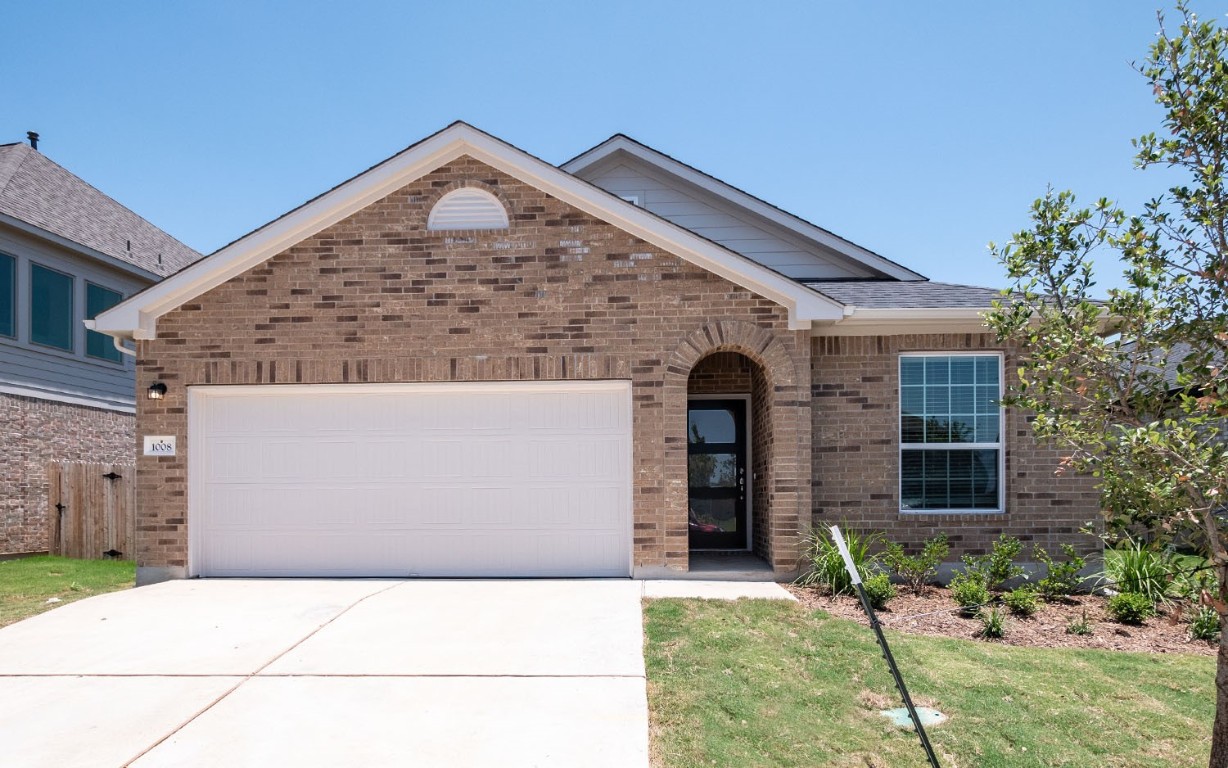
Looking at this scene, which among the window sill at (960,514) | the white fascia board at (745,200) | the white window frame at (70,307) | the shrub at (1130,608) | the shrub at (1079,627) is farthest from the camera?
the white window frame at (70,307)

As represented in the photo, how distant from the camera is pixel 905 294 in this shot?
33.2 feet

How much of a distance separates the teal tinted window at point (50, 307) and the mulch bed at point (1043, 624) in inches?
533

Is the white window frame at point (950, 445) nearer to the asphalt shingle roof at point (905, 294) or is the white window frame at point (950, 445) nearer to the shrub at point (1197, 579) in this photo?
the asphalt shingle roof at point (905, 294)

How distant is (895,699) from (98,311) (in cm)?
1582

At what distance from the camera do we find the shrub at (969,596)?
7570 millimetres

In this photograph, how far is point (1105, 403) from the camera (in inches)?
176

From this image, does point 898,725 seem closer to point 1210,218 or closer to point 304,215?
point 1210,218

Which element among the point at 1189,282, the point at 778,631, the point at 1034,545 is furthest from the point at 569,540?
the point at 1189,282

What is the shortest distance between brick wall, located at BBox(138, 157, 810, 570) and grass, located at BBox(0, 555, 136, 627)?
1.05m

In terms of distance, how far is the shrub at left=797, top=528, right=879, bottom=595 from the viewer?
8.24 meters

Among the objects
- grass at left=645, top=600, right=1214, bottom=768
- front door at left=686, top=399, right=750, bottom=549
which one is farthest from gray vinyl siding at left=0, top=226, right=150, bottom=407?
grass at left=645, top=600, right=1214, bottom=768

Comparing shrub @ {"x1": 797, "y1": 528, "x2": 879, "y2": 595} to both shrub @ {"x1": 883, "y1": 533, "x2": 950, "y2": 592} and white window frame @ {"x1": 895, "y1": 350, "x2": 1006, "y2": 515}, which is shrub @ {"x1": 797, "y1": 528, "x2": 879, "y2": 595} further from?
white window frame @ {"x1": 895, "y1": 350, "x2": 1006, "y2": 515}

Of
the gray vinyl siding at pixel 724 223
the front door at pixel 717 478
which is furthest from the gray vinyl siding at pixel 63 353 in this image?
the front door at pixel 717 478

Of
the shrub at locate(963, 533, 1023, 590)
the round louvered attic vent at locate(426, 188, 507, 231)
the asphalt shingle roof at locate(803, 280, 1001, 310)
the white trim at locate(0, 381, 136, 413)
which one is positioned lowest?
the shrub at locate(963, 533, 1023, 590)
